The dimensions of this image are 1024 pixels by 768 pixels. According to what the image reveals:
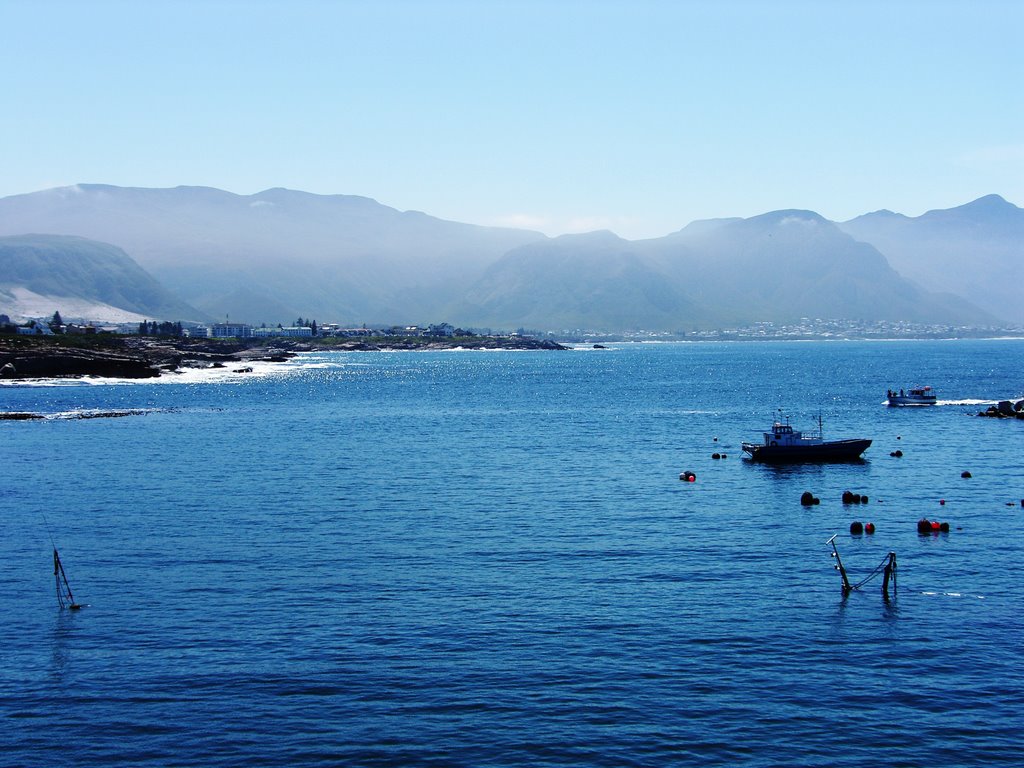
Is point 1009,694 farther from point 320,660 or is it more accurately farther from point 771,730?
point 320,660

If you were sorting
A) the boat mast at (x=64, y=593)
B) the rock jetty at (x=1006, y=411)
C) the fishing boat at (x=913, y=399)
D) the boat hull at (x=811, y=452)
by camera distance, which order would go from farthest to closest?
the fishing boat at (x=913, y=399), the rock jetty at (x=1006, y=411), the boat hull at (x=811, y=452), the boat mast at (x=64, y=593)

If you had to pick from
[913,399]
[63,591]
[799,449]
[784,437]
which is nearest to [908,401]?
[913,399]

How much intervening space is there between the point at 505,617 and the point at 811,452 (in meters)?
62.9

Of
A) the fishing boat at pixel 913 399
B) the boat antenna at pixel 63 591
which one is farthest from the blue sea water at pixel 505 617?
the fishing boat at pixel 913 399

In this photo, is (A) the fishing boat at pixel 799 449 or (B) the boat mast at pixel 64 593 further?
(A) the fishing boat at pixel 799 449

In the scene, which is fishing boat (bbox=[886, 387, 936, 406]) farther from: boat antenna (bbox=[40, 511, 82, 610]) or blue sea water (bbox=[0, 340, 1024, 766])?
boat antenna (bbox=[40, 511, 82, 610])

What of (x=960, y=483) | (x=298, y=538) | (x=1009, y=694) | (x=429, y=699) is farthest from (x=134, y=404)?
(x=1009, y=694)

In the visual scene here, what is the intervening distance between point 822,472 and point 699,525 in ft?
107

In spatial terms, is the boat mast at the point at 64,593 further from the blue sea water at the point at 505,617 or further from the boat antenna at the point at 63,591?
the blue sea water at the point at 505,617

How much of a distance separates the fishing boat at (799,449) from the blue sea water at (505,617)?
12.8ft

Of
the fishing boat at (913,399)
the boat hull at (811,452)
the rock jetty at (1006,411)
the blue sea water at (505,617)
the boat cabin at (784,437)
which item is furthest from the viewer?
the fishing boat at (913,399)

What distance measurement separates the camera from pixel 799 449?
100 m

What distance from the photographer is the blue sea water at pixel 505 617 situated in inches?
1351

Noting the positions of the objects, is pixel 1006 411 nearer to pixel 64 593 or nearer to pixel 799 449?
pixel 799 449
